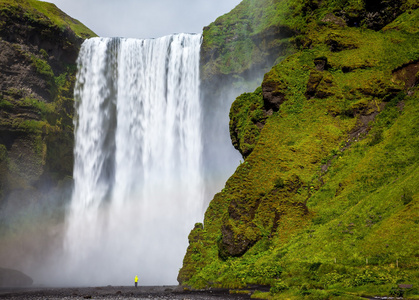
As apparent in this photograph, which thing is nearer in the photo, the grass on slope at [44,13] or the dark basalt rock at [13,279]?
the dark basalt rock at [13,279]

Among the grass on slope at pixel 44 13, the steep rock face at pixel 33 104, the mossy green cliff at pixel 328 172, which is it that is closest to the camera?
the mossy green cliff at pixel 328 172

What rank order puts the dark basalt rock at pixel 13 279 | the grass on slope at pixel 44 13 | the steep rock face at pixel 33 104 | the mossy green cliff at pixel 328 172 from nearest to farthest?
the mossy green cliff at pixel 328 172 → the dark basalt rock at pixel 13 279 → the steep rock face at pixel 33 104 → the grass on slope at pixel 44 13

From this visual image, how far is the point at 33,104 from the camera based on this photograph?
63.6 meters

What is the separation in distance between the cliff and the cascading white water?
265cm

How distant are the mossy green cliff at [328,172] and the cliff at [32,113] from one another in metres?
32.2

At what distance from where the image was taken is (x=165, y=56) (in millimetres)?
69500

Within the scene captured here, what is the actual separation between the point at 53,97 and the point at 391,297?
203ft

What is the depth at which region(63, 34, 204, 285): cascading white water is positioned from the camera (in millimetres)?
62906

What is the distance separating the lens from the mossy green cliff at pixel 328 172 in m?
24.0

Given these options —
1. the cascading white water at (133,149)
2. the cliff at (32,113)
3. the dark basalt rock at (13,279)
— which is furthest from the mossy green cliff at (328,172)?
the cliff at (32,113)

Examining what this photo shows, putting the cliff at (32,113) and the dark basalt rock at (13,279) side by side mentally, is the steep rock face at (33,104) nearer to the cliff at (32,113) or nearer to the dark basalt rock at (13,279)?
the cliff at (32,113)

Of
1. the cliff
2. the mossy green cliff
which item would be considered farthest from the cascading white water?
the mossy green cliff

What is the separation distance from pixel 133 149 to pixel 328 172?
3836cm

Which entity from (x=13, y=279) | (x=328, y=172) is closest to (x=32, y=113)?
(x=13, y=279)
